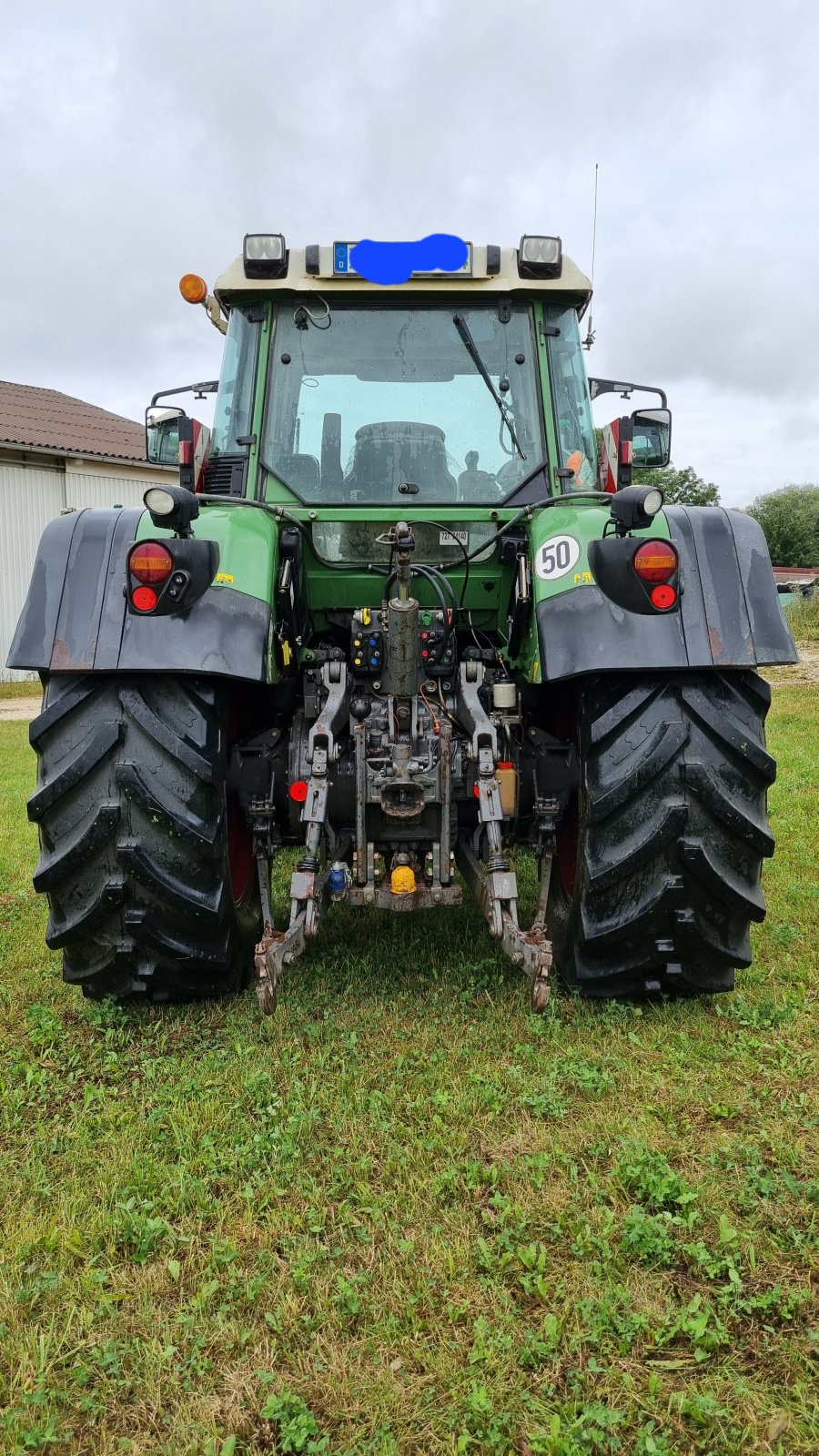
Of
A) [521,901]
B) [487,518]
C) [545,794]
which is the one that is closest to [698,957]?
[545,794]

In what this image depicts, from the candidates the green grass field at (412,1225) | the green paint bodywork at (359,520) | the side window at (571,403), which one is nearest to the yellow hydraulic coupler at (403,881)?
the green grass field at (412,1225)

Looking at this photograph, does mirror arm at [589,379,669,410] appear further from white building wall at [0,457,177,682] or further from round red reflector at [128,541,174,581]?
white building wall at [0,457,177,682]

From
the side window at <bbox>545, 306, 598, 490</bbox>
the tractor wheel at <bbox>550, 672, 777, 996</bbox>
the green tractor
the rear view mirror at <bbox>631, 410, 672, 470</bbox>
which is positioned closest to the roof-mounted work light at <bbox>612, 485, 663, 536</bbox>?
the green tractor

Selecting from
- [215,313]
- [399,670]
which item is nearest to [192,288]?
[215,313]

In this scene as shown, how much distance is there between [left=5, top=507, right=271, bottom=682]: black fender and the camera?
293cm

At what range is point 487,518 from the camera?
364 centimetres

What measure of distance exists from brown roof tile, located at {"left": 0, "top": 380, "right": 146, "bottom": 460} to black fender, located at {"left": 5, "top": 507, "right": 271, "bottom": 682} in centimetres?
1613

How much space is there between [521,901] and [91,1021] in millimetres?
1942

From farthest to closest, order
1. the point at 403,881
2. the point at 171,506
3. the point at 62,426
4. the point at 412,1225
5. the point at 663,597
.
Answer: the point at 62,426
the point at 403,881
the point at 663,597
the point at 171,506
the point at 412,1225

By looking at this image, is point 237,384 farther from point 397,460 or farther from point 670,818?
point 670,818

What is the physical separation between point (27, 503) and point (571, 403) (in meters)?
16.3

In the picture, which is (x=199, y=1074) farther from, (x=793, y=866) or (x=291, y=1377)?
(x=793, y=866)

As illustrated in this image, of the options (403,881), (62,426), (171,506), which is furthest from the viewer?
(62,426)

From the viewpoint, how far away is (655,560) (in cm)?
290
